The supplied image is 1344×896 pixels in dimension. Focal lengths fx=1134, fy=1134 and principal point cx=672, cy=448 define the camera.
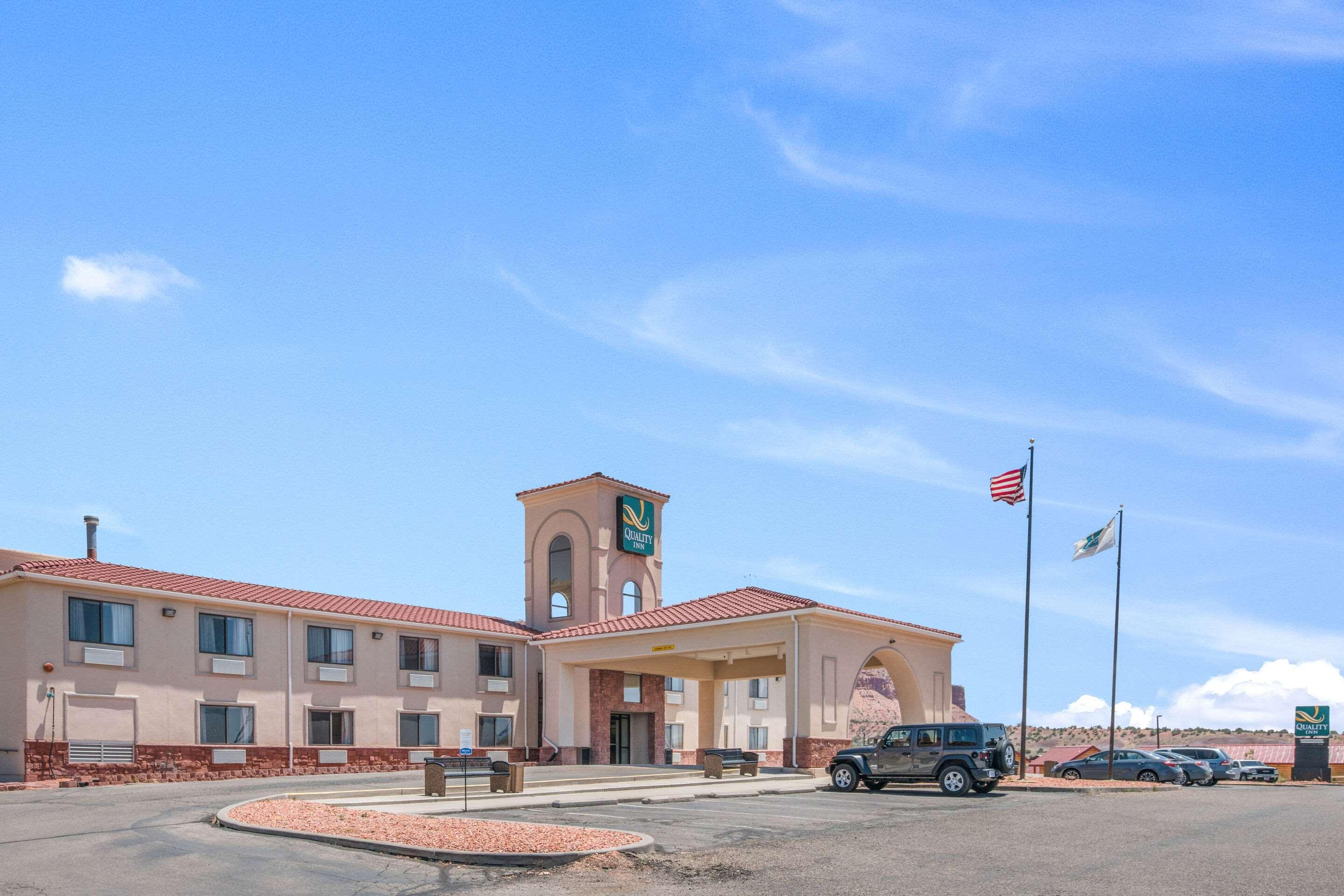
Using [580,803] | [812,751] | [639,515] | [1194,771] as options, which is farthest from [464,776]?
[1194,771]

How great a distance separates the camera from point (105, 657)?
2778 cm

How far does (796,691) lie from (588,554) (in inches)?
496

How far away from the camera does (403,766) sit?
3419 cm

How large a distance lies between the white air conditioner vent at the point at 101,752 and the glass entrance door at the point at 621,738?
15574 millimetres

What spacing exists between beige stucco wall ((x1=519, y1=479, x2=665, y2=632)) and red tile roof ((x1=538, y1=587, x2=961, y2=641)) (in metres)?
2.42

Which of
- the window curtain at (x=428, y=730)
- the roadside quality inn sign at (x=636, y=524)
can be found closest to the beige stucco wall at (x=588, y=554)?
the roadside quality inn sign at (x=636, y=524)

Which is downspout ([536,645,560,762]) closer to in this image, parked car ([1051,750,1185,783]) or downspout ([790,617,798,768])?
downspout ([790,617,798,768])

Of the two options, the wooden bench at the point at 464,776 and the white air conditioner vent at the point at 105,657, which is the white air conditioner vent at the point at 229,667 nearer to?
the white air conditioner vent at the point at 105,657

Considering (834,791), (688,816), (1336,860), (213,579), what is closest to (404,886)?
(688,816)

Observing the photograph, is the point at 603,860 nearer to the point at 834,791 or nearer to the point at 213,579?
the point at 834,791

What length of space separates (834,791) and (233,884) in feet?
52.0

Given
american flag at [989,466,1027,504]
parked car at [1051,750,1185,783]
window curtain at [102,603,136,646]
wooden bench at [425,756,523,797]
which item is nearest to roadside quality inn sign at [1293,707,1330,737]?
parked car at [1051,750,1185,783]

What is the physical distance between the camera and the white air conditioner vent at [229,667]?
98.5 ft

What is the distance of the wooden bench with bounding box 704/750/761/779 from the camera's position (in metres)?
28.0
